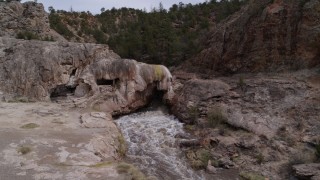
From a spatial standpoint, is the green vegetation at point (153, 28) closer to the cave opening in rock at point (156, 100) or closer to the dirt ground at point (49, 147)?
the cave opening in rock at point (156, 100)

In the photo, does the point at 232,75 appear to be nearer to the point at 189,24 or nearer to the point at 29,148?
the point at 29,148

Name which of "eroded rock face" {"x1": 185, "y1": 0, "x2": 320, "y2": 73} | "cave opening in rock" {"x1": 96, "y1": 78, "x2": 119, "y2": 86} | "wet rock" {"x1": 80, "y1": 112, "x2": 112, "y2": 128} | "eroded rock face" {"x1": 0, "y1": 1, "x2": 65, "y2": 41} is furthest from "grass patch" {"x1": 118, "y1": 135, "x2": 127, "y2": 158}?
"eroded rock face" {"x1": 0, "y1": 1, "x2": 65, "y2": 41}

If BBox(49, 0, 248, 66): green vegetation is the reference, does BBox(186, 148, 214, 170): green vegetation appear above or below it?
below

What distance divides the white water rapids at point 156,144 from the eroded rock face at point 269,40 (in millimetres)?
8782

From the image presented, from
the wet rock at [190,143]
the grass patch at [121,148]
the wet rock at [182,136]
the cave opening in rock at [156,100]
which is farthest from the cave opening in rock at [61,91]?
the wet rock at [190,143]

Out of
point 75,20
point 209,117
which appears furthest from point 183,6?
point 209,117

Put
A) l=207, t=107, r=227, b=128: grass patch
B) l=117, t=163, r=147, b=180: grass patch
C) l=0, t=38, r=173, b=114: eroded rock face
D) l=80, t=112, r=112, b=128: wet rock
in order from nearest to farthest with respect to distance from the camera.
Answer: l=117, t=163, r=147, b=180: grass patch, l=80, t=112, r=112, b=128: wet rock, l=207, t=107, r=227, b=128: grass patch, l=0, t=38, r=173, b=114: eroded rock face

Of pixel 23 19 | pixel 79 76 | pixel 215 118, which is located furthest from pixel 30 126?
pixel 23 19

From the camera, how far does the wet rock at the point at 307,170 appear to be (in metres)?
14.7

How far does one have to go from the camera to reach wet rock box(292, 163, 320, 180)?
14.7 m

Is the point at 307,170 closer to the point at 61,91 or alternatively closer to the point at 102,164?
the point at 102,164

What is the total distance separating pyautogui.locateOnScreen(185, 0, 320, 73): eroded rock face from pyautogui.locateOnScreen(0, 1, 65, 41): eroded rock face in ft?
60.4

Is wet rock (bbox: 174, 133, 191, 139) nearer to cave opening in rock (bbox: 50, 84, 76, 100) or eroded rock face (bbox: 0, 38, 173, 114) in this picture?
eroded rock face (bbox: 0, 38, 173, 114)

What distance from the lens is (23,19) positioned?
38.0 meters
